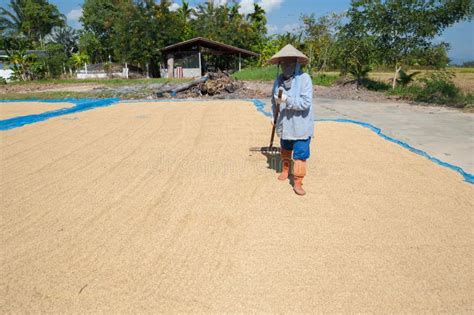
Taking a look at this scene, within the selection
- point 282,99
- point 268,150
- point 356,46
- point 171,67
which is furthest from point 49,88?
point 282,99

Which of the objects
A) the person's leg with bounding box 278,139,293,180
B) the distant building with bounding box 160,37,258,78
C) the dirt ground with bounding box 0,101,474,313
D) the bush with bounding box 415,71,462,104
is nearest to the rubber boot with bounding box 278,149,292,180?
the person's leg with bounding box 278,139,293,180

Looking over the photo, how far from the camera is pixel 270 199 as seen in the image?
260 centimetres

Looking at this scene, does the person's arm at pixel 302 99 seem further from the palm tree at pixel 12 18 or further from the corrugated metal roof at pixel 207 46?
the palm tree at pixel 12 18

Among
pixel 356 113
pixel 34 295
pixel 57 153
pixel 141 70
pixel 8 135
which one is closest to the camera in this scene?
pixel 34 295

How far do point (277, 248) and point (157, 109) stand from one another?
5894 millimetres

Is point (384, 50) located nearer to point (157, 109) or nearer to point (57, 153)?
point (157, 109)

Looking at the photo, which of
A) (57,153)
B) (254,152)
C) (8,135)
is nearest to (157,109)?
(8,135)

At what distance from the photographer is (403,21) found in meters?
9.20

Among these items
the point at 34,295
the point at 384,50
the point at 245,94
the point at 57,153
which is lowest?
the point at 34,295

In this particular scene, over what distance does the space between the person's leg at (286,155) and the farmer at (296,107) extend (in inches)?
4.5

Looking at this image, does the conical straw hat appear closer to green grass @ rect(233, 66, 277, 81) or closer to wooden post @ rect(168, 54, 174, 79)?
green grass @ rect(233, 66, 277, 81)

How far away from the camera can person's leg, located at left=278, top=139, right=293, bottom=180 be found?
2898mm

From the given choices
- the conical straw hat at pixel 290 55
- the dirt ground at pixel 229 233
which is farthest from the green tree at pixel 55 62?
the conical straw hat at pixel 290 55

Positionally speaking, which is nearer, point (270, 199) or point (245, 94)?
point (270, 199)
